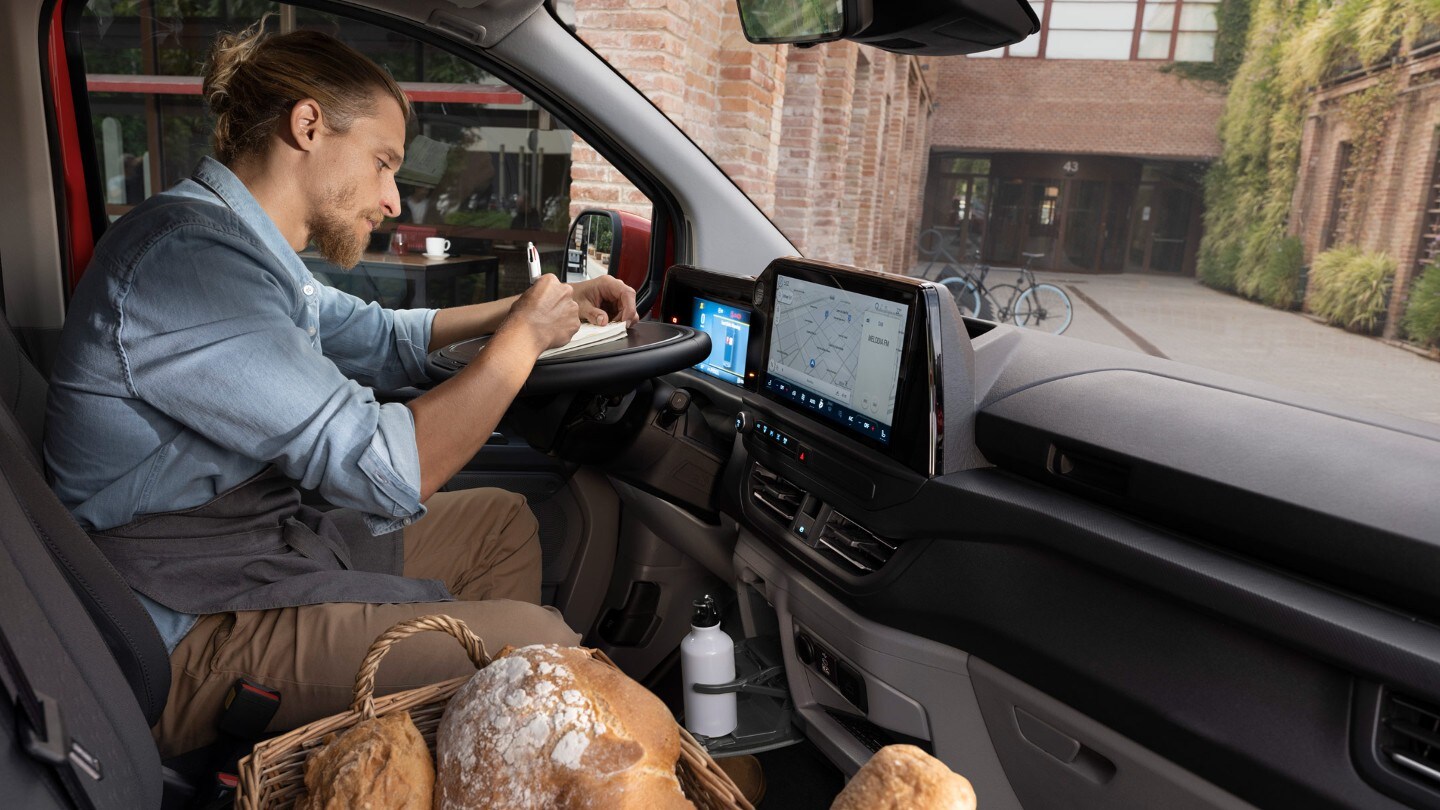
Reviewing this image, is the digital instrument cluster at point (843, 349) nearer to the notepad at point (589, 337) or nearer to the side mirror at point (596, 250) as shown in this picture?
the notepad at point (589, 337)

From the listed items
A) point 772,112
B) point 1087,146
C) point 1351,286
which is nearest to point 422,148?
point 1351,286

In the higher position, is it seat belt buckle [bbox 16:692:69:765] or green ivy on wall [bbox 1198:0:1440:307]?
green ivy on wall [bbox 1198:0:1440:307]

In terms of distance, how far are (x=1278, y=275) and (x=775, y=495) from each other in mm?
2132

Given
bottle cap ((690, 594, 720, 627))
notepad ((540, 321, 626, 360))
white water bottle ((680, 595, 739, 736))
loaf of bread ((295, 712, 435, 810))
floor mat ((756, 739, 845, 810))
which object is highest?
notepad ((540, 321, 626, 360))

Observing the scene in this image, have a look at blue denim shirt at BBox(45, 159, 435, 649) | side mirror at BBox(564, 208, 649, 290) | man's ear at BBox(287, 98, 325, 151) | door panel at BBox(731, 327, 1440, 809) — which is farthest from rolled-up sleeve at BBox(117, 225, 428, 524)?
side mirror at BBox(564, 208, 649, 290)

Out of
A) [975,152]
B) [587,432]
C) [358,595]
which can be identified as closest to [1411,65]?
[587,432]

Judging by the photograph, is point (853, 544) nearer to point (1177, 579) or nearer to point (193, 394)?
point (1177, 579)

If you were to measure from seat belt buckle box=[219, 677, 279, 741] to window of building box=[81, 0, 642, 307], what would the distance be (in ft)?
4.29

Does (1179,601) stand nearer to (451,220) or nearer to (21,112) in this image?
(21,112)

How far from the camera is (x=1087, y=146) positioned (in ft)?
51.5

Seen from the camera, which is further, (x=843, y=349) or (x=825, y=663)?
(x=825, y=663)

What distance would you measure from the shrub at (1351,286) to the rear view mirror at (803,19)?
134cm

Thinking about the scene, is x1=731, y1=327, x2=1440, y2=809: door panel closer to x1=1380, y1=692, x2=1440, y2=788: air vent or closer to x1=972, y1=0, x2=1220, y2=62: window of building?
x1=1380, y1=692, x2=1440, y2=788: air vent

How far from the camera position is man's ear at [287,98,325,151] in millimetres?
1350
